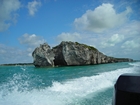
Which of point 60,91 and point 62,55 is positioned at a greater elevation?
point 62,55

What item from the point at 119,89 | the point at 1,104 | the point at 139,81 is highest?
the point at 139,81

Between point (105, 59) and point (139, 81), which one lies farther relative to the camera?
point (105, 59)

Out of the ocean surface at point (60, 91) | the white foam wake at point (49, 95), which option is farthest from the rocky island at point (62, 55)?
the white foam wake at point (49, 95)

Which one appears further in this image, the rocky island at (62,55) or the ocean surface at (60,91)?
the rocky island at (62,55)

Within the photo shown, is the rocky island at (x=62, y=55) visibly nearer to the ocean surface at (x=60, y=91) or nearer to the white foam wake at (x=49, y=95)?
the ocean surface at (x=60, y=91)

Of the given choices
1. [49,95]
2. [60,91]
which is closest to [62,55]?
A: [60,91]

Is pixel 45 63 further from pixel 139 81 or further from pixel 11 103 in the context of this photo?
pixel 139 81

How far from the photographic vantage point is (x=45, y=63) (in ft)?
204

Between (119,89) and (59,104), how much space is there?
4.92m

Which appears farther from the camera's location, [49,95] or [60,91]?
[60,91]

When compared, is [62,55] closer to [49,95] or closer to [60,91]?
[60,91]

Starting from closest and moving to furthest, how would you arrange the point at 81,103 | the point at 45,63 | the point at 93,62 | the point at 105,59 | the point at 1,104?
the point at 81,103
the point at 1,104
the point at 45,63
the point at 93,62
the point at 105,59

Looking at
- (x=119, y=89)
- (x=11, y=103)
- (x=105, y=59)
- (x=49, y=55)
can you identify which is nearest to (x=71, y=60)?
(x=49, y=55)

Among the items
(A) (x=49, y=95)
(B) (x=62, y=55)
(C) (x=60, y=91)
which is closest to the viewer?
(A) (x=49, y=95)
